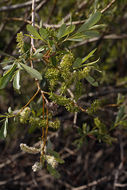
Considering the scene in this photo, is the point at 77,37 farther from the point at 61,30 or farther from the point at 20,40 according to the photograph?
the point at 20,40

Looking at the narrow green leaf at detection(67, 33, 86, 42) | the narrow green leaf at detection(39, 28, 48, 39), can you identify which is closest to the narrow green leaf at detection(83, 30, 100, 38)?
the narrow green leaf at detection(67, 33, 86, 42)

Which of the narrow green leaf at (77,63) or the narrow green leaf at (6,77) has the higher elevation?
the narrow green leaf at (77,63)

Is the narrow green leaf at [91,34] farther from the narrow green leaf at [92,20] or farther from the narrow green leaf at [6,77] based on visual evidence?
the narrow green leaf at [6,77]

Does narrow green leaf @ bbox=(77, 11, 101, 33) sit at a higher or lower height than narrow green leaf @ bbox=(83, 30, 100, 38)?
higher

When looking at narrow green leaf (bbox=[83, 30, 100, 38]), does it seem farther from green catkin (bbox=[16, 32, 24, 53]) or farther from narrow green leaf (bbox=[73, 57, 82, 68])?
green catkin (bbox=[16, 32, 24, 53])

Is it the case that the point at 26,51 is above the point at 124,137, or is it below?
above

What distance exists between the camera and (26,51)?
94 centimetres

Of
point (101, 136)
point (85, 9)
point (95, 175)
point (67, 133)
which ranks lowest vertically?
point (95, 175)

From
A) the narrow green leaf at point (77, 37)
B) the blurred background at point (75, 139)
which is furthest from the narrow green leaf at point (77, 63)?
the blurred background at point (75, 139)

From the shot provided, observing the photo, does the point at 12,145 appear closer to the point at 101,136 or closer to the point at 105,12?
the point at 101,136

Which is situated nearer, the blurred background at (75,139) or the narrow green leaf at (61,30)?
the narrow green leaf at (61,30)

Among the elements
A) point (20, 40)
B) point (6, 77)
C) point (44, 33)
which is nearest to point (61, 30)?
point (44, 33)

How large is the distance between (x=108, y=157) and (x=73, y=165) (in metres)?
0.46

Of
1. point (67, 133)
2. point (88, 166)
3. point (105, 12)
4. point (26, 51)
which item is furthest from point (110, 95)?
point (26, 51)
